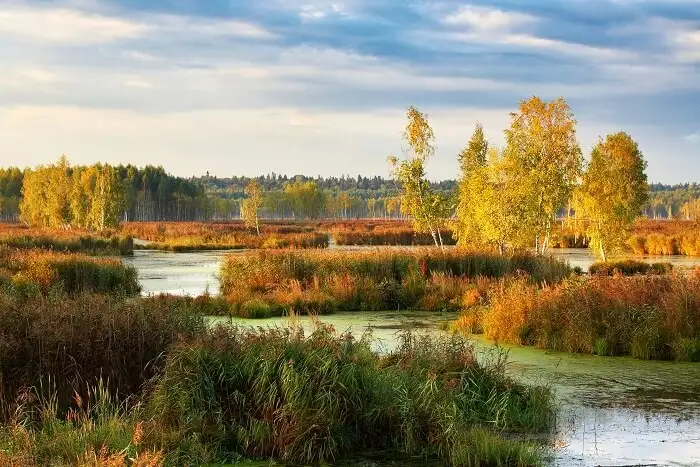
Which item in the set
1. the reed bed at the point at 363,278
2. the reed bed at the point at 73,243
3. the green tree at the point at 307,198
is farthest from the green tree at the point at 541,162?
the green tree at the point at 307,198

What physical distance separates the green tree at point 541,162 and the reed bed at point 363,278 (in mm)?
5408

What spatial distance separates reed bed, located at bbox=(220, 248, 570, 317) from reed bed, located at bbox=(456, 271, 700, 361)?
21.9 ft

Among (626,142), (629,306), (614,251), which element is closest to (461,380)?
(629,306)

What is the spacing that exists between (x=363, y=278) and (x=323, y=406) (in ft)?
62.8

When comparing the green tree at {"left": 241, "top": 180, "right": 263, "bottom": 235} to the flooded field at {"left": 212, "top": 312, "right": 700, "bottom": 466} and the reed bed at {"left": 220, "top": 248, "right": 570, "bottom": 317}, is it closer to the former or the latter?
the reed bed at {"left": 220, "top": 248, "right": 570, "bottom": 317}

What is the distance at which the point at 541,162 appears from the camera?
4338 centimetres

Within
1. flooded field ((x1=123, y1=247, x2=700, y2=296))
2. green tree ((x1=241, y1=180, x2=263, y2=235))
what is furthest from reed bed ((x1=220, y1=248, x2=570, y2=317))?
green tree ((x1=241, y1=180, x2=263, y2=235))

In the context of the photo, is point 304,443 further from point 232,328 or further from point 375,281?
point 375,281

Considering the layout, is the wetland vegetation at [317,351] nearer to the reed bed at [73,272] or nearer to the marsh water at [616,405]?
the reed bed at [73,272]

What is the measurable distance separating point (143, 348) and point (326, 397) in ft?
12.0

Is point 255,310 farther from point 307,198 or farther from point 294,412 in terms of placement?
point 307,198

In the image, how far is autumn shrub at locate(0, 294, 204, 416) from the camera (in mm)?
11953

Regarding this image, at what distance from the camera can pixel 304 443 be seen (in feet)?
33.2

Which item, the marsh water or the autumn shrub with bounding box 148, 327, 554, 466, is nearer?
the autumn shrub with bounding box 148, 327, 554, 466
